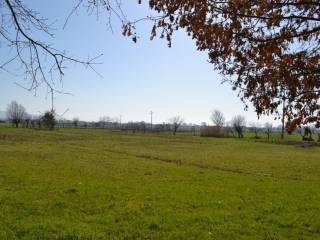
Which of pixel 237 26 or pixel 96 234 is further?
pixel 96 234

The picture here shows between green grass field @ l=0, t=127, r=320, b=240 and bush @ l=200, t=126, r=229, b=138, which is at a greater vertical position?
bush @ l=200, t=126, r=229, b=138

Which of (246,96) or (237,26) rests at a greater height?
(237,26)

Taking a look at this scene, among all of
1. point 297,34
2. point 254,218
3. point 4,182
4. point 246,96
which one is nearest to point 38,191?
point 4,182

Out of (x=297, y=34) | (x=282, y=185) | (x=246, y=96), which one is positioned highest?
(x=297, y=34)

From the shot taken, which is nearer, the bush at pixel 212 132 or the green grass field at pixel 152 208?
the green grass field at pixel 152 208

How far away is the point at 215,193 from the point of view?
1269cm

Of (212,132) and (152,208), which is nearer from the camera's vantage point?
(152,208)

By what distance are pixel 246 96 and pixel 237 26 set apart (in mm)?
920

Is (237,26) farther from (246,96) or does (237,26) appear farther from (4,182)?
(4,182)

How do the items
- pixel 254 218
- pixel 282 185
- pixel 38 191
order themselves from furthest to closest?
pixel 282 185
pixel 38 191
pixel 254 218

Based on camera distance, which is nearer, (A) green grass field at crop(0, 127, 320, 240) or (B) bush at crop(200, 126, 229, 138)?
(A) green grass field at crop(0, 127, 320, 240)

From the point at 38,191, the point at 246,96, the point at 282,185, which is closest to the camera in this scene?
the point at 246,96

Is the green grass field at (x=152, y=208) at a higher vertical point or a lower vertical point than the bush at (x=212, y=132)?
lower

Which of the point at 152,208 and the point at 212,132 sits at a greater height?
the point at 212,132
